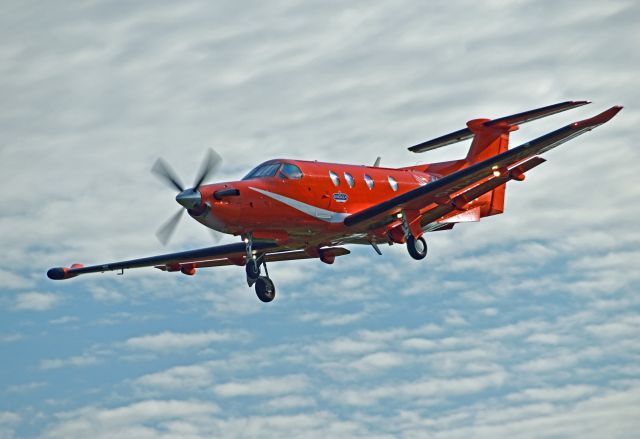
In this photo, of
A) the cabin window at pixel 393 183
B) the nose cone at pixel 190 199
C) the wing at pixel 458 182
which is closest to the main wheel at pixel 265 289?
the wing at pixel 458 182

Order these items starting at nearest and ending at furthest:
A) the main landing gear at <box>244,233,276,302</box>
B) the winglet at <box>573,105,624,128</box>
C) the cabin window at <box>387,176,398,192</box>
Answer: the winglet at <box>573,105,624,128</box> < the main landing gear at <box>244,233,276,302</box> < the cabin window at <box>387,176,398,192</box>

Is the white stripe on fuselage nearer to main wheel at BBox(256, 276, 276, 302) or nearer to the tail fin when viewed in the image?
main wheel at BBox(256, 276, 276, 302)

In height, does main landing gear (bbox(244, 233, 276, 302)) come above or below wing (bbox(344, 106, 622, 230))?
Answer: below

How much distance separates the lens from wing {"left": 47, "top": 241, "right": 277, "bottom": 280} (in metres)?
47.5

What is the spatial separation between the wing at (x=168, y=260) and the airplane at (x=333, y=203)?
82 millimetres

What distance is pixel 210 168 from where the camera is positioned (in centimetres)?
4328

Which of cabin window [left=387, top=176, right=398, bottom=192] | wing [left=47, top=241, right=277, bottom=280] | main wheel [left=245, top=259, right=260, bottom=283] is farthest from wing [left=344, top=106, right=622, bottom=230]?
wing [left=47, top=241, right=277, bottom=280]

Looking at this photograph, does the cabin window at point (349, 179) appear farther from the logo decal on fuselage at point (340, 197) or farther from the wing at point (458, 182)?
the wing at point (458, 182)

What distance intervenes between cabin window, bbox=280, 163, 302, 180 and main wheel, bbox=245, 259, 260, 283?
335 cm

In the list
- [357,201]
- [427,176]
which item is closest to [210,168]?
[357,201]

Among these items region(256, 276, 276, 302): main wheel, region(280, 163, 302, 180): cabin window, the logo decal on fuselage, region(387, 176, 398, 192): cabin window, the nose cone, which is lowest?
region(256, 276, 276, 302): main wheel

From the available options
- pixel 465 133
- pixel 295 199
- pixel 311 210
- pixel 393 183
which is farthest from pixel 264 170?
pixel 465 133

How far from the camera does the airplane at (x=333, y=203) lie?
140ft

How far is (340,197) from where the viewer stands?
147 feet
